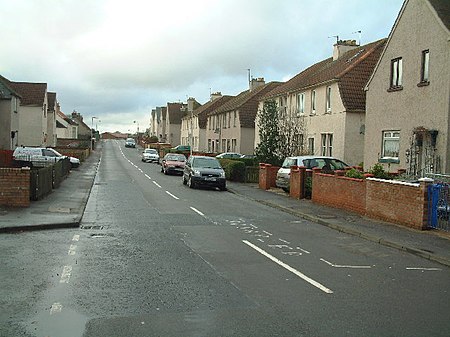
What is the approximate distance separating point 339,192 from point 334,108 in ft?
44.1

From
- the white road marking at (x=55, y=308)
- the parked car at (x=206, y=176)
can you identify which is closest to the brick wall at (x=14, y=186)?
the white road marking at (x=55, y=308)

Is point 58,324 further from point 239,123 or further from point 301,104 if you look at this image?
point 239,123

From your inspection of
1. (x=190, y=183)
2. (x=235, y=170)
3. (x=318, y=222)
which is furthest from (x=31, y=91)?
(x=318, y=222)

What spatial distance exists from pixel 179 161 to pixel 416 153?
826 inches

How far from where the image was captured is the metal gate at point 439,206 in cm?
1369

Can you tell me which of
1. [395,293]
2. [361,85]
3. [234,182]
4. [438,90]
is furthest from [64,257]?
[361,85]

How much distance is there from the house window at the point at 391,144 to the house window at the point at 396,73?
2.14 meters

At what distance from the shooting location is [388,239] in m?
12.4

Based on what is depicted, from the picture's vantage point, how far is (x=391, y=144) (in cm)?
2378

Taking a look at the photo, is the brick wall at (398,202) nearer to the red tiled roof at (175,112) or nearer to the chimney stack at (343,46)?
the chimney stack at (343,46)

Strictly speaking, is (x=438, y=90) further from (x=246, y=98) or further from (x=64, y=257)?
(x=246, y=98)

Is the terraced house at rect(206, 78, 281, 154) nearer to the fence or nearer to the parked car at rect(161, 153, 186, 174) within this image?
the parked car at rect(161, 153, 186, 174)

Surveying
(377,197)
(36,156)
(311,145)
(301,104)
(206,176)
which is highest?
(301,104)

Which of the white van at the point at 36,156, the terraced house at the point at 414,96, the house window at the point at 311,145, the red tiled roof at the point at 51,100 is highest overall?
the red tiled roof at the point at 51,100
